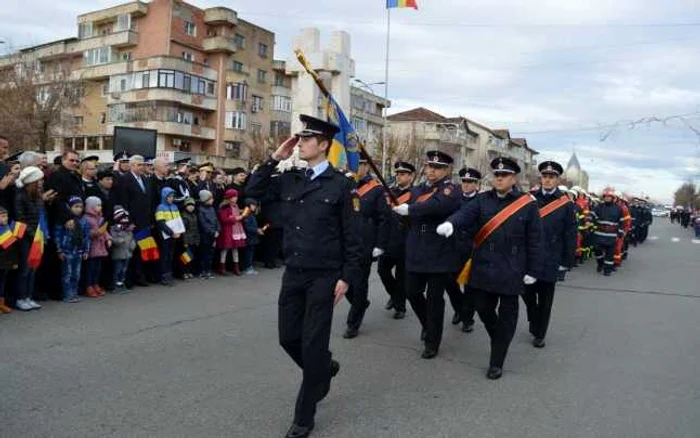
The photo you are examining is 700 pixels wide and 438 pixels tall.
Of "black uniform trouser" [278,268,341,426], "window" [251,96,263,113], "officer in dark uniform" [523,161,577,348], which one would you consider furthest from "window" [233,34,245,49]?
"black uniform trouser" [278,268,341,426]

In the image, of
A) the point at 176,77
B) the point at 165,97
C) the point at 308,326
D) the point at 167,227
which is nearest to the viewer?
the point at 308,326

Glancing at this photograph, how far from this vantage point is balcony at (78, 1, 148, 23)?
51.1m

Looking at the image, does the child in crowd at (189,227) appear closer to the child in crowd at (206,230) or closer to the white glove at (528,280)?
the child in crowd at (206,230)

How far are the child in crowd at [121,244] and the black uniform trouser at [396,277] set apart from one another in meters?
3.83

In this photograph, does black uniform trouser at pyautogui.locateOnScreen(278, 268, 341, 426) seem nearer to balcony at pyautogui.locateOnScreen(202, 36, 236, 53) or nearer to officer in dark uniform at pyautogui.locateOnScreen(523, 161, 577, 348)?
officer in dark uniform at pyautogui.locateOnScreen(523, 161, 577, 348)

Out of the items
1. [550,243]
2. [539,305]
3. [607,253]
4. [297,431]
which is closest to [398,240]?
[539,305]

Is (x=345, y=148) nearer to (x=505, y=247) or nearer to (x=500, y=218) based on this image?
(x=500, y=218)

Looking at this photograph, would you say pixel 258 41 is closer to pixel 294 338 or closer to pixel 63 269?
pixel 63 269

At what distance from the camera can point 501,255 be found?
5812 millimetres

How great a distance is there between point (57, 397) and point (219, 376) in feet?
4.13

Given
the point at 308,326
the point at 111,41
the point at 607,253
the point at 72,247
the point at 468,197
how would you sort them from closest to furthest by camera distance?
the point at 308,326 < the point at 468,197 < the point at 72,247 < the point at 607,253 < the point at 111,41

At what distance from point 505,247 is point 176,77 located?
4768 centimetres

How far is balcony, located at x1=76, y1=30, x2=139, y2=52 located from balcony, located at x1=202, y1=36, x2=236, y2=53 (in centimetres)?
588

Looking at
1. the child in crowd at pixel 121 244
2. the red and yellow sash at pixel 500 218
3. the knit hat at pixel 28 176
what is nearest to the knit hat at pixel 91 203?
the child in crowd at pixel 121 244
